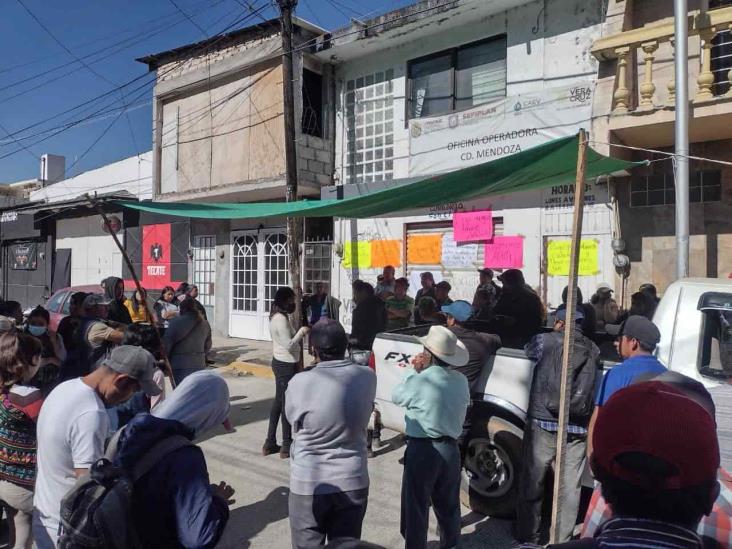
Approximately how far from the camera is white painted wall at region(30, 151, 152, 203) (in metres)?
16.5

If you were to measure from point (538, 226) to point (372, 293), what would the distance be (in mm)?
3949

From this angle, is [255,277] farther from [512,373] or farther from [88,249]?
[512,373]

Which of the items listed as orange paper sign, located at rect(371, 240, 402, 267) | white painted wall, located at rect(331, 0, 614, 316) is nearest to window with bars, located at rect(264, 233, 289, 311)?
orange paper sign, located at rect(371, 240, 402, 267)

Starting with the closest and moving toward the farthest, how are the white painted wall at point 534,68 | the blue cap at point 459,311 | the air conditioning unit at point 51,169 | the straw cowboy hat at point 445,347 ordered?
the straw cowboy hat at point 445,347, the blue cap at point 459,311, the white painted wall at point 534,68, the air conditioning unit at point 51,169

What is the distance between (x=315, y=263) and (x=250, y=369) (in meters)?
3.33

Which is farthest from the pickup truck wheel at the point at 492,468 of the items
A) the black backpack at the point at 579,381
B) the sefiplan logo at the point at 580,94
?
the sefiplan logo at the point at 580,94

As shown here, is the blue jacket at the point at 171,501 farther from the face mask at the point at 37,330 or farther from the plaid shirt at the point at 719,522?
the face mask at the point at 37,330

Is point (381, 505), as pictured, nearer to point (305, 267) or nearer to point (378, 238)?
point (378, 238)

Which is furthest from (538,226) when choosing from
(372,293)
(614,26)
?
(372,293)

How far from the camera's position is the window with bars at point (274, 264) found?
12.9 m

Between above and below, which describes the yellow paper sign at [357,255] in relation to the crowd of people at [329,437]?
above

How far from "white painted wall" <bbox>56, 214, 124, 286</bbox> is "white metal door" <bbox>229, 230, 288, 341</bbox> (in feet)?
A: 17.8

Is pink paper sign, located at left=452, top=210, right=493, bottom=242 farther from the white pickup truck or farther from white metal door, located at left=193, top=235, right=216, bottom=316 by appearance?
white metal door, located at left=193, top=235, right=216, bottom=316

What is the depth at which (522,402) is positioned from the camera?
3.95 m
